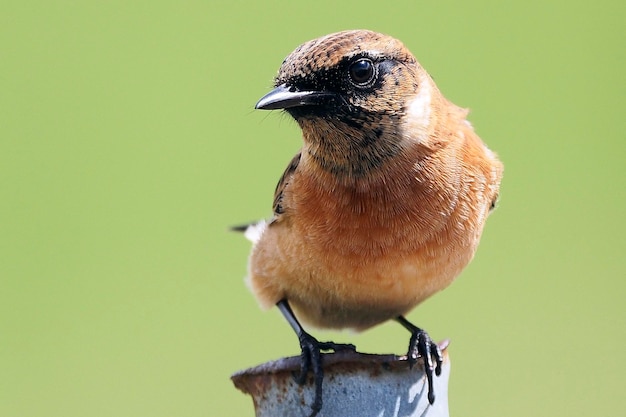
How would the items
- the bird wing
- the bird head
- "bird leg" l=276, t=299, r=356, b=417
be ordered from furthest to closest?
1. the bird wing
2. the bird head
3. "bird leg" l=276, t=299, r=356, b=417

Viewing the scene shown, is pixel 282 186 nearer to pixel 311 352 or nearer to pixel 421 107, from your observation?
pixel 421 107

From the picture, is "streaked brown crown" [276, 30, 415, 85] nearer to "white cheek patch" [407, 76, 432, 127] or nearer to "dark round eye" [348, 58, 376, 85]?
"dark round eye" [348, 58, 376, 85]

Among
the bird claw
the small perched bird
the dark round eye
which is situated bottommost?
the bird claw

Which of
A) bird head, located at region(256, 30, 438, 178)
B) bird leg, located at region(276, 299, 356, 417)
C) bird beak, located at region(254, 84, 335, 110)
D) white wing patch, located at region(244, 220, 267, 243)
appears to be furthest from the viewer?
white wing patch, located at region(244, 220, 267, 243)

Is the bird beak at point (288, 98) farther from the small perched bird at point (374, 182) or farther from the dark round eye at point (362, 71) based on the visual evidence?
the dark round eye at point (362, 71)

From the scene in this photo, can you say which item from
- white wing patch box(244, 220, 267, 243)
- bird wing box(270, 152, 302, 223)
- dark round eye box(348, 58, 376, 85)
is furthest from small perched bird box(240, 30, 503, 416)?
white wing patch box(244, 220, 267, 243)

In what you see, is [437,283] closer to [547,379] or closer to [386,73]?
[386,73]

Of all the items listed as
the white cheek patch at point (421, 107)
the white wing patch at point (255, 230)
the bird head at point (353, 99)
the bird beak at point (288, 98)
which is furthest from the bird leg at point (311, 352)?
the white cheek patch at point (421, 107)

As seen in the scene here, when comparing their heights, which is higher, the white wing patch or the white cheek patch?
the white cheek patch
